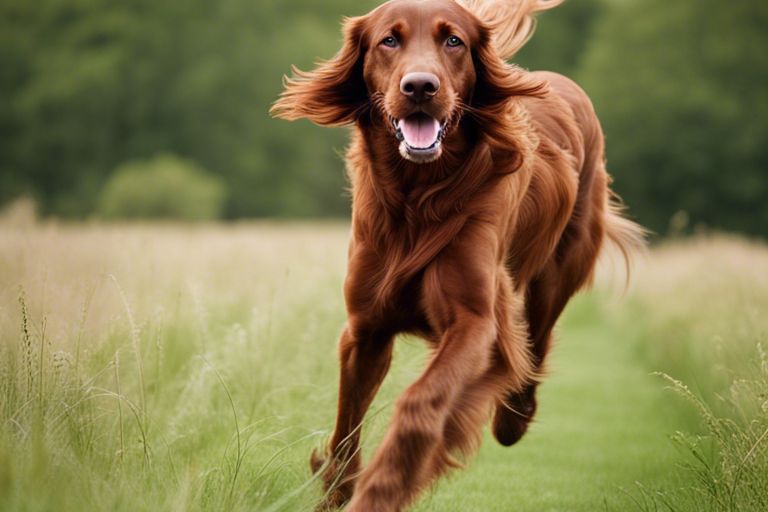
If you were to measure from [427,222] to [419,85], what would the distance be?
1.71ft

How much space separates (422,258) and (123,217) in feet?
84.8

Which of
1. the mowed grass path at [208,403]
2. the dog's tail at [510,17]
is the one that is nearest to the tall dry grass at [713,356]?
the mowed grass path at [208,403]

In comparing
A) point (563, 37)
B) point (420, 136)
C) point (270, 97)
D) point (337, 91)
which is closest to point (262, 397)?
point (337, 91)

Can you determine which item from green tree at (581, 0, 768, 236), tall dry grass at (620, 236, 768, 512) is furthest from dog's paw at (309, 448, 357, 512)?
green tree at (581, 0, 768, 236)

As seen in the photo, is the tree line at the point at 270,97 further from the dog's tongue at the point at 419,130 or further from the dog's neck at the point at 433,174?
the dog's tongue at the point at 419,130

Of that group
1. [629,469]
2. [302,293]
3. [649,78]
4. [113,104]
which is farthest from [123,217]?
[629,469]

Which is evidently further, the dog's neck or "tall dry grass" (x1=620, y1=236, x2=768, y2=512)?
the dog's neck

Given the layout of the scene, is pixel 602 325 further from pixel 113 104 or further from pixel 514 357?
pixel 113 104

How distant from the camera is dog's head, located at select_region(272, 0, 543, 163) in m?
3.25

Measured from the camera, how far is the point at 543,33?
139ft

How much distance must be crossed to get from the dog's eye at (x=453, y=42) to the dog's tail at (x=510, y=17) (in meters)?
0.96

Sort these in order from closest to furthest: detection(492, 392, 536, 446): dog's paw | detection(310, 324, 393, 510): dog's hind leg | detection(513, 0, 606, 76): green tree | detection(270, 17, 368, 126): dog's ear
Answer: detection(310, 324, 393, 510): dog's hind leg
detection(270, 17, 368, 126): dog's ear
detection(492, 392, 536, 446): dog's paw
detection(513, 0, 606, 76): green tree

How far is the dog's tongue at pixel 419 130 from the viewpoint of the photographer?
3.25 metres

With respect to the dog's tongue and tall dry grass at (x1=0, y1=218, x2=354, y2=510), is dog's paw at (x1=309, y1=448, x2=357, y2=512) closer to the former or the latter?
tall dry grass at (x1=0, y1=218, x2=354, y2=510)
